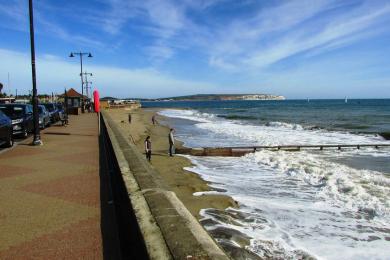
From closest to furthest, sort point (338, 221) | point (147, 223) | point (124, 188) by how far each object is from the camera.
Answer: point (147, 223) → point (124, 188) → point (338, 221)

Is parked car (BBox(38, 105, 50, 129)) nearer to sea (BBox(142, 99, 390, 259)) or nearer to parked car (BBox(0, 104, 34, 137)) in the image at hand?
parked car (BBox(0, 104, 34, 137))

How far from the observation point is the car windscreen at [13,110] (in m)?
18.5

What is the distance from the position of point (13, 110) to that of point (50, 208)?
1462cm

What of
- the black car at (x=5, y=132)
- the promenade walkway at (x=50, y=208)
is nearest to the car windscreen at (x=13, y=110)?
the black car at (x=5, y=132)

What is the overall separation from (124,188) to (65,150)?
825 centimetres

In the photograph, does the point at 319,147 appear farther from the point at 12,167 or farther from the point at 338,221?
the point at 12,167

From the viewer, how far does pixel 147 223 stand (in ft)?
12.0

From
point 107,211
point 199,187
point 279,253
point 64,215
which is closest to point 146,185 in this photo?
point 107,211

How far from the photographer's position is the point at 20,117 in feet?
58.6

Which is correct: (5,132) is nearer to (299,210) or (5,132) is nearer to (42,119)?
(42,119)

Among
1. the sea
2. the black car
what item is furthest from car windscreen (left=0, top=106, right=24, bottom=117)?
the sea

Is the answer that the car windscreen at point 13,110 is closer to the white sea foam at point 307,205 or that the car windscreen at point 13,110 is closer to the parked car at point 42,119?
the parked car at point 42,119

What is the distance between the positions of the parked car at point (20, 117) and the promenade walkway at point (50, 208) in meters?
6.42

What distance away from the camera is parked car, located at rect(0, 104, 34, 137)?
56.1 ft
